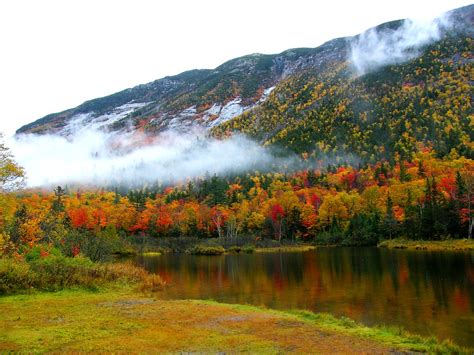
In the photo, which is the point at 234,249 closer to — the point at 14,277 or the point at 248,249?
the point at 248,249

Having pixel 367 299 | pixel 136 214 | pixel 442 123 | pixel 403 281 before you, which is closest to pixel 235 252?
pixel 136 214

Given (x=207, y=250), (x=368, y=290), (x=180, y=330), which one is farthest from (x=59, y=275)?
(x=207, y=250)

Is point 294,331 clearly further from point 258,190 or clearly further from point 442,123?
point 442,123

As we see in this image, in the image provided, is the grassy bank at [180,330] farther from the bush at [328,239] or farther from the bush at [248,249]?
the bush at [328,239]

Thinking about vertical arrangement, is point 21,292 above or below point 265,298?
above

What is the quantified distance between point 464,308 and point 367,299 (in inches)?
244

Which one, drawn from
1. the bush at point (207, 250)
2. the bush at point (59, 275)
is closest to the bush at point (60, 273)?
the bush at point (59, 275)

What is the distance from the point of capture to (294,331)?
19797mm

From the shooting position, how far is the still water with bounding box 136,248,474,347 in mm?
24000

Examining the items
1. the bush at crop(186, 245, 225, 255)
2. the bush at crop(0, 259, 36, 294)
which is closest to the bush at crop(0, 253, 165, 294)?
the bush at crop(0, 259, 36, 294)

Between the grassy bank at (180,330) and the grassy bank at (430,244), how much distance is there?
5960cm

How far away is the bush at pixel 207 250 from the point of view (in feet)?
322

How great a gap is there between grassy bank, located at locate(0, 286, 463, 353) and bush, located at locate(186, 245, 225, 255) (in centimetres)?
7044

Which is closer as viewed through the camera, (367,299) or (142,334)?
(142,334)
